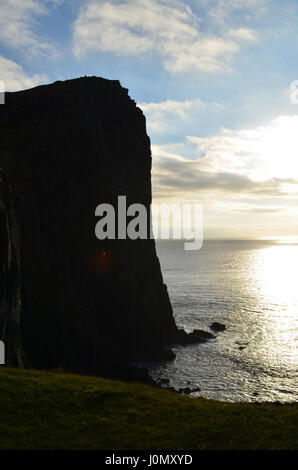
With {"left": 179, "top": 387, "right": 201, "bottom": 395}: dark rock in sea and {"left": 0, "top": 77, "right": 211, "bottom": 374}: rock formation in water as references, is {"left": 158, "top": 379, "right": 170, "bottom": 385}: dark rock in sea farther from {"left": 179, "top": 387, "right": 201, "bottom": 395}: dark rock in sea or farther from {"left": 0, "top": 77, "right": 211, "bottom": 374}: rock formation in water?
{"left": 0, "top": 77, "right": 211, "bottom": 374}: rock formation in water

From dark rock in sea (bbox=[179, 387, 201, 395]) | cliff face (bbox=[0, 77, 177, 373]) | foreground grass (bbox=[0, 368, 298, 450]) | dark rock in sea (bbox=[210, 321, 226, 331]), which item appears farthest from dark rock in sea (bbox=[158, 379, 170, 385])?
foreground grass (bbox=[0, 368, 298, 450])

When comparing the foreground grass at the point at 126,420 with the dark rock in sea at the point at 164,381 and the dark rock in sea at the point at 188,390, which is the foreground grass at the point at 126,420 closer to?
the dark rock in sea at the point at 188,390

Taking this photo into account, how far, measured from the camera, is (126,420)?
624 inches

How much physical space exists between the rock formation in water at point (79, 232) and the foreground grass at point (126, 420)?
3048cm

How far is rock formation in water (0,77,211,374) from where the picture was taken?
55.6m

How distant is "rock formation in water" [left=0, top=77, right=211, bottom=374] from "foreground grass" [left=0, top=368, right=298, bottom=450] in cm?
3048

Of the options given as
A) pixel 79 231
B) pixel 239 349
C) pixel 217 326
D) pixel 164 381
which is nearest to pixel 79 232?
pixel 79 231

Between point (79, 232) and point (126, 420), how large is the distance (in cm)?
5479

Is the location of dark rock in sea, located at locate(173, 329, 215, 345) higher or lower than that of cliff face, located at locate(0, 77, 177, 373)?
lower

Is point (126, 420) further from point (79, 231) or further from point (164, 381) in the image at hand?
point (79, 231)

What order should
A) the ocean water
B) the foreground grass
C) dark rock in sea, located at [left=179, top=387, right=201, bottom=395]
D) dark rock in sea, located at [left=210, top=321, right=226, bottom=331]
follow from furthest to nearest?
dark rock in sea, located at [left=210, top=321, right=226, bottom=331], the ocean water, dark rock in sea, located at [left=179, top=387, right=201, bottom=395], the foreground grass

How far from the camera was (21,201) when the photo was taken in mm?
51250

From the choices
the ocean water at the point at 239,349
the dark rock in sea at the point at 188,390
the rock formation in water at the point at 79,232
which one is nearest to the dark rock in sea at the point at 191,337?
the rock formation in water at the point at 79,232

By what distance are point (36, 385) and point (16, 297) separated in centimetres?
1688
